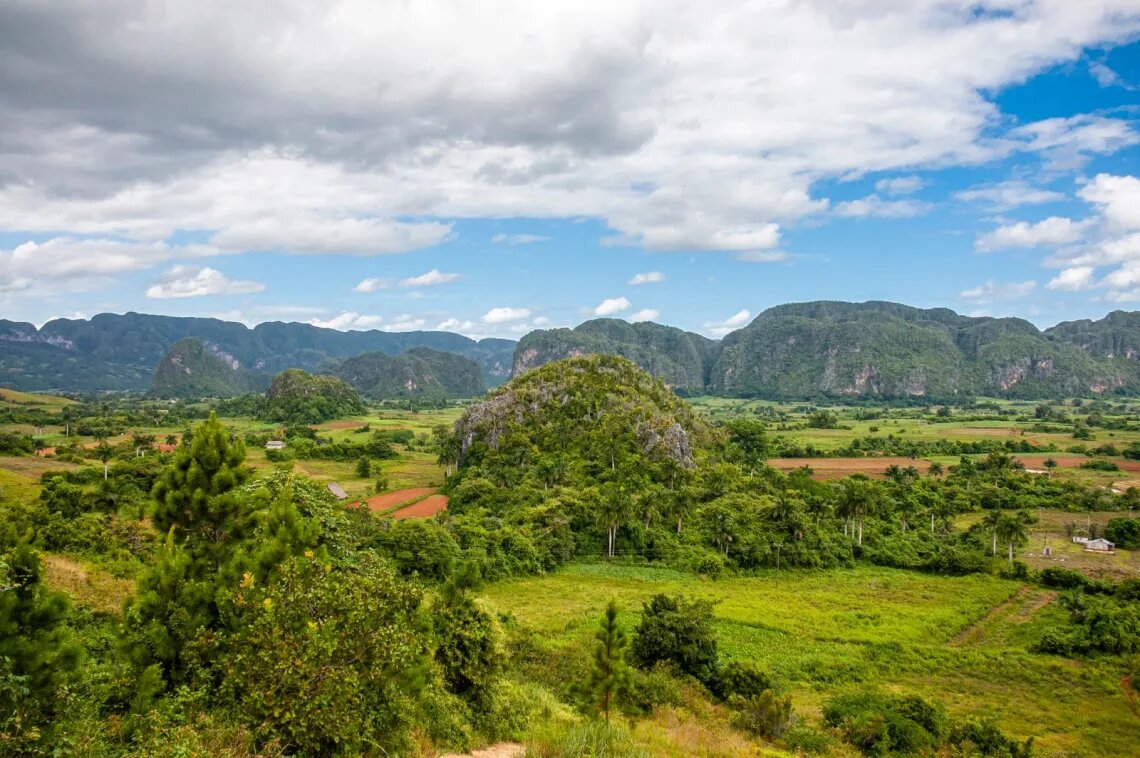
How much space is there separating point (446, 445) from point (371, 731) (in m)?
57.6

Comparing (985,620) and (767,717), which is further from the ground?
(767,717)

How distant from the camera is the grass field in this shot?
24344mm

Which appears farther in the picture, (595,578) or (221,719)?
(595,578)

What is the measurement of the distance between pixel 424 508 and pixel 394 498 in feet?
16.7

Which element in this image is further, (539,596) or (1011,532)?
(1011,532)

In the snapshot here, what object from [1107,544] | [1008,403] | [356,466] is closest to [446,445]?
[356,466]

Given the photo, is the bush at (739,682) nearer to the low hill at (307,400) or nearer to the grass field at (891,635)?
the grass field at (891,635)

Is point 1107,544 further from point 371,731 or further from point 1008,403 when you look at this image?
point 1008,403

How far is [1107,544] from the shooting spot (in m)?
46.6

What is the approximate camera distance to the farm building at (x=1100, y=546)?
46.2 metres

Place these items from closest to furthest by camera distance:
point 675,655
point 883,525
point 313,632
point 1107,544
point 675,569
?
point 313,632 < point 675,655 < point 675,569 < point 1107,544 < point 883,525

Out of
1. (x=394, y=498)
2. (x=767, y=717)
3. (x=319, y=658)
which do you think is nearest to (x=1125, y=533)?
(x=767, y=717)

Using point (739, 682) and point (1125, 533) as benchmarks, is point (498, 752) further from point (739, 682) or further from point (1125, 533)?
point (1125, 533)

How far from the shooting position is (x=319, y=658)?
8500 mm
